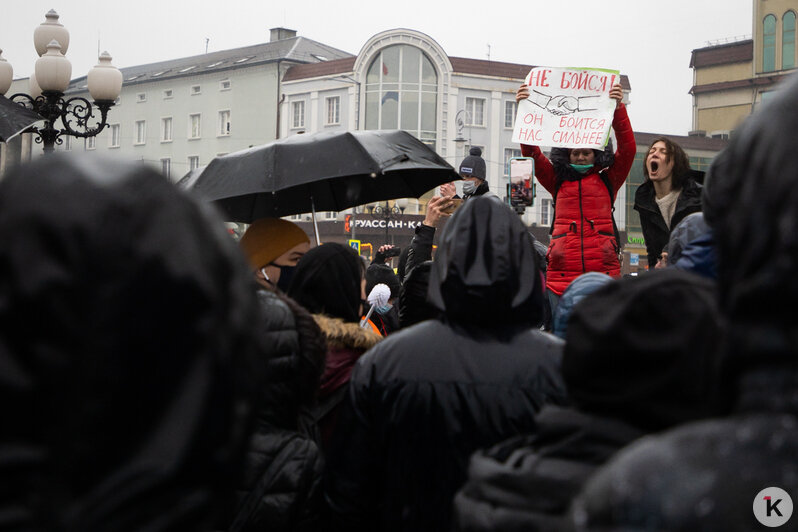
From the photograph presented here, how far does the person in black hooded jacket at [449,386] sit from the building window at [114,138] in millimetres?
71225

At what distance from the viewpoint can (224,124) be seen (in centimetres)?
6612

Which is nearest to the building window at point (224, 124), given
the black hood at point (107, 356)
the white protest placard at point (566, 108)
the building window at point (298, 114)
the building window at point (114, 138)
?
the building window at point (298, 114)

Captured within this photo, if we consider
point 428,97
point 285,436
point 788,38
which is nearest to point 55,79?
point 285,436

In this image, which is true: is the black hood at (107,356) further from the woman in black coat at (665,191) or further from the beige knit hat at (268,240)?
the woman in black coat at (665,191)

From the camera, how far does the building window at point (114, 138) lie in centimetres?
7175

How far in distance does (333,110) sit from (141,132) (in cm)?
1725

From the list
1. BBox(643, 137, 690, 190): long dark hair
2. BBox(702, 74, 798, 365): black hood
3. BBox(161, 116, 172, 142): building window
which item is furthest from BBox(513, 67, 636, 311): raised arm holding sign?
BBox(161, 116, 172, 142): building window

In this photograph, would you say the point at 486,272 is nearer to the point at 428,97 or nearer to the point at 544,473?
the point at 544,473

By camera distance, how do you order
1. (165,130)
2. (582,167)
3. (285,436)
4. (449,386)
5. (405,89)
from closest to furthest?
(449,386), (285,436), (582,167), (405,89), (165,130)

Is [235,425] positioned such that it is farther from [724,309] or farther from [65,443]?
[724,309]

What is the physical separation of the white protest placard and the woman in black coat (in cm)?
85

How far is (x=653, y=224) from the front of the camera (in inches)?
241

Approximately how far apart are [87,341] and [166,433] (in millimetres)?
135

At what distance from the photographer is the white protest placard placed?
696cm
